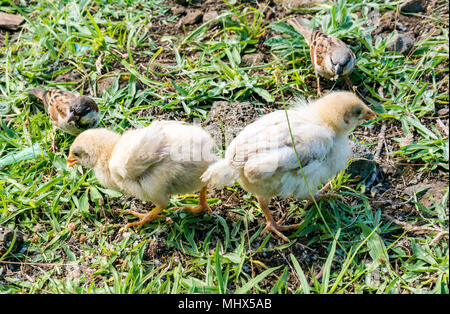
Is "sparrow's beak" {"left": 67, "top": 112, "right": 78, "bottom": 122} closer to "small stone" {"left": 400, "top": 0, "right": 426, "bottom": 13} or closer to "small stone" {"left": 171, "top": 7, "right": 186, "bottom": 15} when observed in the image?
"small stone" {"left": 171, "top": 7, "right": 186, "bottom": 15}

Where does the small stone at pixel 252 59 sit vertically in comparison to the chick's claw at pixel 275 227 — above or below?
above

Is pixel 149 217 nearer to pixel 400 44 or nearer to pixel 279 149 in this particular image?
pixel 279 149

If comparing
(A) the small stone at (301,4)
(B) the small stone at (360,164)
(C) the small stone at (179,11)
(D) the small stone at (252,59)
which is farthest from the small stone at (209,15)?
(B) the small stone at (360,164)

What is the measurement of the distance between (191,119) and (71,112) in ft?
4.32

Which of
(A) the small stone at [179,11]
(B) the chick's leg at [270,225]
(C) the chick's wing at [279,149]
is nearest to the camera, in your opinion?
(C) the chick's wing at [279,149]

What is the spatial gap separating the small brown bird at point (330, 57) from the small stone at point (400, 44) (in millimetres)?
547

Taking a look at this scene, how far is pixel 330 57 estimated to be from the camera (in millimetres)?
5055

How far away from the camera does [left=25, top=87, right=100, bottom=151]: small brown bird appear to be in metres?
5.13

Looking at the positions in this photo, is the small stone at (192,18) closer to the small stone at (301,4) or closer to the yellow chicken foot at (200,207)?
the small stone at (301,4)

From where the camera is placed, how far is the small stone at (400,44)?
5500mm

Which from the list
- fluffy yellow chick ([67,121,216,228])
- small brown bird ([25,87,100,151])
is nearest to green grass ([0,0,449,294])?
small brown bird ([25,87,100,151])

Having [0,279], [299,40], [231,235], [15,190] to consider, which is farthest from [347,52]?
[0,279]

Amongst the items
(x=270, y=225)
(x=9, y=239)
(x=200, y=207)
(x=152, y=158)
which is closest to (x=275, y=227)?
(x=270, y=225)

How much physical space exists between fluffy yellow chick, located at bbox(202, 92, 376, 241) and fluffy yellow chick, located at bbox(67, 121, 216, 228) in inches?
8.7
